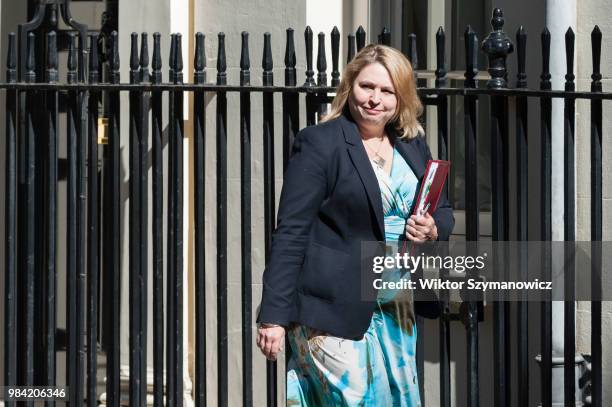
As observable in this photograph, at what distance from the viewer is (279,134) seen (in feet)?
22.5

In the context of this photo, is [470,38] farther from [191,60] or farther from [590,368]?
[191,60]

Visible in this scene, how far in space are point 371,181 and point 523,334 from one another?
54.8 inches

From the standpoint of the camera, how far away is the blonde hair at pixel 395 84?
4594mm

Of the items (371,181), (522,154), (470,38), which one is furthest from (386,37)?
(371,181)

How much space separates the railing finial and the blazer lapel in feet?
3.48

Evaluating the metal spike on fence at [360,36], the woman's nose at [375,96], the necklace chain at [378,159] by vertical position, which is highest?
the metal spike on fence at [360,36]

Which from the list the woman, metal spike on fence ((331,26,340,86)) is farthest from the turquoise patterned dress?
metal spike on fence ((331,26,340,86))

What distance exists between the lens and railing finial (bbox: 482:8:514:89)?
5391mm

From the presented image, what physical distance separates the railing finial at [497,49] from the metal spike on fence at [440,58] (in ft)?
0.56

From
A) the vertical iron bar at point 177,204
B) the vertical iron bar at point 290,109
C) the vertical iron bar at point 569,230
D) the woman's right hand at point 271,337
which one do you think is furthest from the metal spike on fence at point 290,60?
the woman's right hand at point 271,337

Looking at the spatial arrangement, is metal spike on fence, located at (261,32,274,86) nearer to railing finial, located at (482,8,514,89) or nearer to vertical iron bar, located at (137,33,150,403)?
vertical iron bar, located at (137,33,150,403)

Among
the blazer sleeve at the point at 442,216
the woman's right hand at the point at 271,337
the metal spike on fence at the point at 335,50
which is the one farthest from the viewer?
the metal spike on fence at the point at 335,50

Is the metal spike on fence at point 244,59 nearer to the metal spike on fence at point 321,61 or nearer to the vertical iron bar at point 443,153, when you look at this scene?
the metal spike on fence at point 321,61

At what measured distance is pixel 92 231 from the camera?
A: 5664 mm
